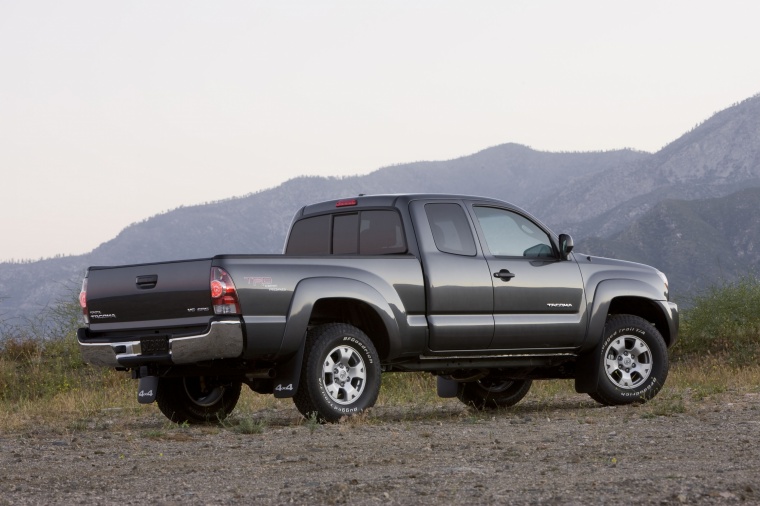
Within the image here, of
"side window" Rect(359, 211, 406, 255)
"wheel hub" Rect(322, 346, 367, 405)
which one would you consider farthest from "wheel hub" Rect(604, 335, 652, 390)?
"wheel hub" Rect(322, 346, 367, 405)

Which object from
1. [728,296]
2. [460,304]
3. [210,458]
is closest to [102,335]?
[210,458]

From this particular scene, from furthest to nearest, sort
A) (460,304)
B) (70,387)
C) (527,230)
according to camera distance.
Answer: (70,387) → (527,230) → (460,304)

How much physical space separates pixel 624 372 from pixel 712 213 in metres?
172

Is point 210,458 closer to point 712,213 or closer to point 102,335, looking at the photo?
point 102,335

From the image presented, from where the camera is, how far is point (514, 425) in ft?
30.9

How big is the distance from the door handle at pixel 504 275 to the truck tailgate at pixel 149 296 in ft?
9.30

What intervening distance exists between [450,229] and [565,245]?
1.19m

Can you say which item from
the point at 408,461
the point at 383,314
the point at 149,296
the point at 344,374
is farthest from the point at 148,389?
the point at 408,461

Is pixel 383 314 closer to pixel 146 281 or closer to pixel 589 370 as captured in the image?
pixel 146 281

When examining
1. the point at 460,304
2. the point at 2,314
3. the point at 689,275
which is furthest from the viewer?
the point at 689,275

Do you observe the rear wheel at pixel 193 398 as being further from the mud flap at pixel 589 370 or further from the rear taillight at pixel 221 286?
the mud flap at pixel 589 370

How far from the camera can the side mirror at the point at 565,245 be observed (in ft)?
35.2

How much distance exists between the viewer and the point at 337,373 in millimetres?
9484

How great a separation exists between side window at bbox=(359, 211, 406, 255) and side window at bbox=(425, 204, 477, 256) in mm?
296
